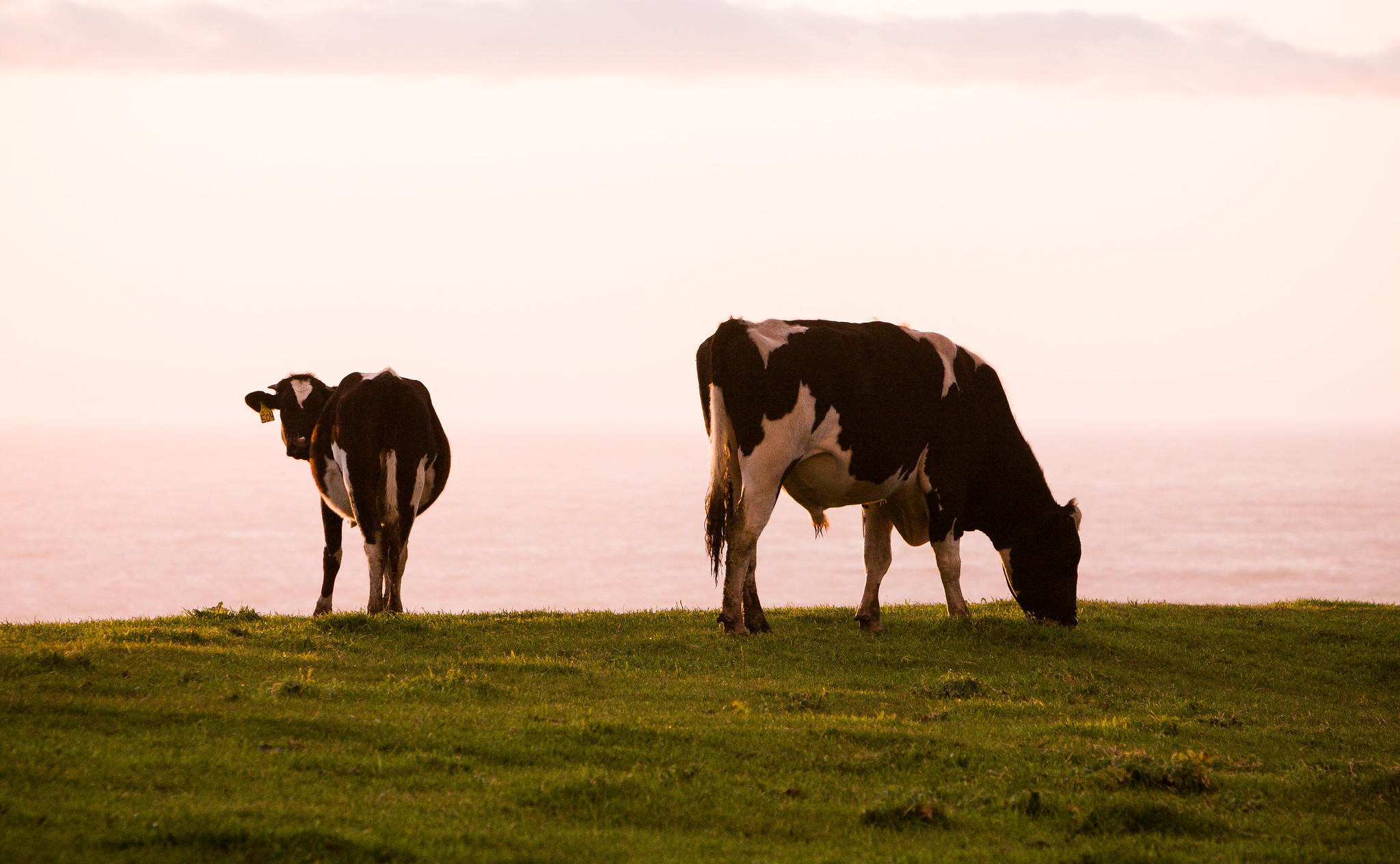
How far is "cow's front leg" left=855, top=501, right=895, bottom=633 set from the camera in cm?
1631

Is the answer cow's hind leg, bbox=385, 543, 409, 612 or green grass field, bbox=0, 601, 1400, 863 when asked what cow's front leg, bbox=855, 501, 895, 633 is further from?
cow's hind leg, bbox=385, 543, 409, 612

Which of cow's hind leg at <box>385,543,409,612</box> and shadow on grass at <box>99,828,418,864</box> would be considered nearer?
shadow on grass at <box>99,828,418,864</box>

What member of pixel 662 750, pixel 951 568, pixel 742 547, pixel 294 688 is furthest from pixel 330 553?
pixel 662 750

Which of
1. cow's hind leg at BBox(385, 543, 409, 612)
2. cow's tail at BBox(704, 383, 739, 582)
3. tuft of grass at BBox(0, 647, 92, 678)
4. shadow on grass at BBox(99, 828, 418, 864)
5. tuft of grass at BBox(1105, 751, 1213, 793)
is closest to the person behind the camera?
shadow on grass at BBox(99, 828, 418, 864)

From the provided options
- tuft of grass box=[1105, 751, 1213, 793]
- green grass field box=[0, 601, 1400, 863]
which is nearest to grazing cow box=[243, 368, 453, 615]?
green grass field box=[0, 601, 1400, 863]

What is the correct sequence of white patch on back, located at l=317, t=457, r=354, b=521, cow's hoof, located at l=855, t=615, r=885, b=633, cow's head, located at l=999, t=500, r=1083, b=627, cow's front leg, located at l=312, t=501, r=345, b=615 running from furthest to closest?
cow's front leg, located at l=312, t=501, r=345, b=615 < white patch on back, located at l=317, t=457, r=354, b=521 < cow's head, located at l=999, t=500, r=1083, b=627 < cow's hoof, located at l=855, t=615, r=885, b=633

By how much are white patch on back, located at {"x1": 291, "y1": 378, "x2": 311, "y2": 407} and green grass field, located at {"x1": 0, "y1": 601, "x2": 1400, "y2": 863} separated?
495 centimetres

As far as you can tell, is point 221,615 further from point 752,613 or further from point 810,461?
point 810,461

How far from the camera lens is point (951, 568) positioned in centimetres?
1686

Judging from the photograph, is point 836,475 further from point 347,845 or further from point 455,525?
point 455,525

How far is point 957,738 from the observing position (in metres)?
10.8

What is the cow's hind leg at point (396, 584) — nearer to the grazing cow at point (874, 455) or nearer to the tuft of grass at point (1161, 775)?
the grazing cow at point (874, 455)

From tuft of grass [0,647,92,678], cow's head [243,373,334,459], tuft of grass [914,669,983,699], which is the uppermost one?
cow's head [243,373,334,459]

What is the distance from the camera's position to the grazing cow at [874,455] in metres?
15.2
